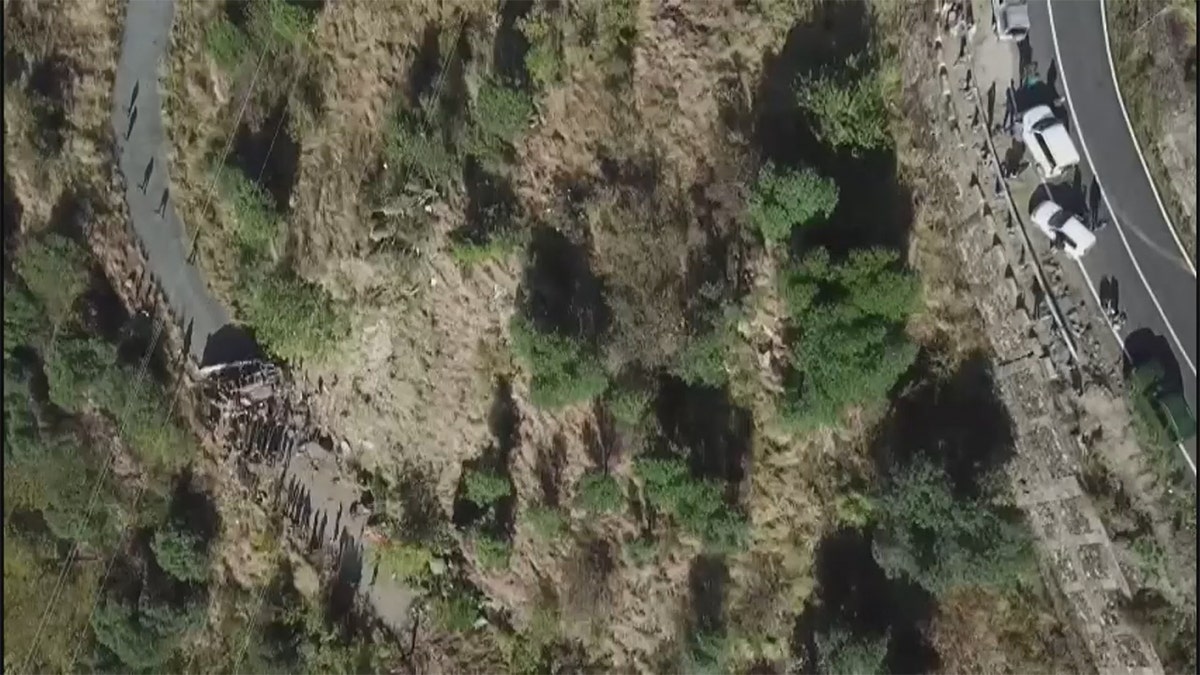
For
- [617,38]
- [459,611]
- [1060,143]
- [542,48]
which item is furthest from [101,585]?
[1060,143]

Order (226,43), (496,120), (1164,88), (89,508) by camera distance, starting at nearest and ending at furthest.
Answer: (1164,88) < (496,120) < (226,43) < (89,508)

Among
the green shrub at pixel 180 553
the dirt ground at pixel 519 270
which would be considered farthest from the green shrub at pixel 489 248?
the green shrub at pixel 180 553

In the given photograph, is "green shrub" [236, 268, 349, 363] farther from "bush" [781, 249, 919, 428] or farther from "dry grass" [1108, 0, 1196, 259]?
"dry grass" [1108, 0, 1196, 259]

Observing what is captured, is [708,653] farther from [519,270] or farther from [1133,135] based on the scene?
[1133,135]

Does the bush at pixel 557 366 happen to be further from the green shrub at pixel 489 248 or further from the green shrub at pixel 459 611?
the green shrub at pixel 459 611

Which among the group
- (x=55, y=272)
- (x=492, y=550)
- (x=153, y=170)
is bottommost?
(x=492, y=550)

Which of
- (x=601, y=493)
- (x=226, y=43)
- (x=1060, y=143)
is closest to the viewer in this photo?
(x=1060, y=143)

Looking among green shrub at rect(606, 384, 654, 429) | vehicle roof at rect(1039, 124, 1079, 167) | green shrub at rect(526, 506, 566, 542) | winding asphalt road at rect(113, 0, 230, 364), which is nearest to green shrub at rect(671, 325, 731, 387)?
green shrub at rect(606, 384, 654, 429)
